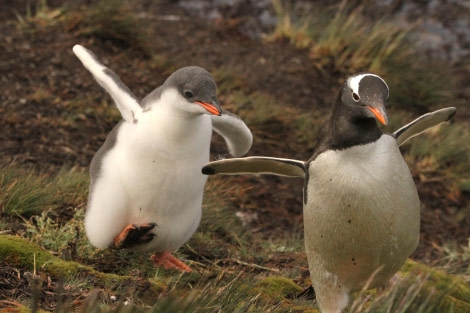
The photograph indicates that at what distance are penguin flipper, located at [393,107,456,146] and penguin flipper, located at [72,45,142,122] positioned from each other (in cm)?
157

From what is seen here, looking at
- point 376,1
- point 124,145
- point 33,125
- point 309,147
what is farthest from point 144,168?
point 376,1

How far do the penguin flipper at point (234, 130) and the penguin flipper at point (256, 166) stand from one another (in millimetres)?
1081

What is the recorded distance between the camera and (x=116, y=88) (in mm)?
5609

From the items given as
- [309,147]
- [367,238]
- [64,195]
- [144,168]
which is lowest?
[309,147]

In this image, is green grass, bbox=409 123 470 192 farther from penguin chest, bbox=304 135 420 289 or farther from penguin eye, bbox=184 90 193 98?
penguin chest, bbox=304 135 420 289

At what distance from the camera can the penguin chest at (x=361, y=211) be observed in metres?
4.09

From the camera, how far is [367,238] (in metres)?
4.21

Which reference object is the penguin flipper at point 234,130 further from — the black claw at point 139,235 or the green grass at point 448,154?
the green grass at point 448,154

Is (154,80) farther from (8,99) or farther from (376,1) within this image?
(376,1)

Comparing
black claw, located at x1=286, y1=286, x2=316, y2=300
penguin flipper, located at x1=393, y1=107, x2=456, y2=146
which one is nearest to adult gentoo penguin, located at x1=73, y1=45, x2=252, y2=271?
black claw, located at x1=286, y1=286, x2=316, y2=300

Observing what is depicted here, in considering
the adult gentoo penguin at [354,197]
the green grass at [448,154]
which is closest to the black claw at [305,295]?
the adult gentoo penguin at [354,197]

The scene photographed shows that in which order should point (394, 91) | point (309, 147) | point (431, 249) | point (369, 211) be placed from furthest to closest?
point (394, 91) → point (309, 147) → point (431, 249) → point (369, 211)

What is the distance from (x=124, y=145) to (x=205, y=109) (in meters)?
0.58

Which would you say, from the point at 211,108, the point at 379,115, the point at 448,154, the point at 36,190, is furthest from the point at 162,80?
the point at 379,115
